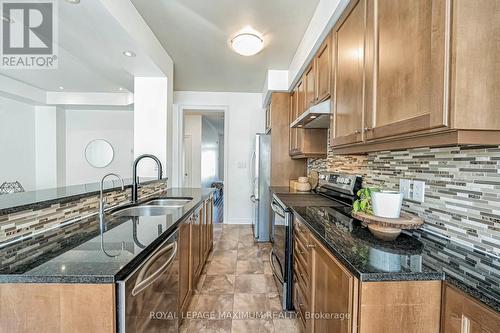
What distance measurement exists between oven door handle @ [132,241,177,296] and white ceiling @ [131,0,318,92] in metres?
1.99

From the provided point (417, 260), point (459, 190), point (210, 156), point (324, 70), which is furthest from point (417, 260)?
point (210, 156)

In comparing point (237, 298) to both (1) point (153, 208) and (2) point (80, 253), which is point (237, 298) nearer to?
(1) point (153, 208)

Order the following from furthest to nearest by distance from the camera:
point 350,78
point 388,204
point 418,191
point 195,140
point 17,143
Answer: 1. point 195,140
2. point 17,143
3. point 350,78
4. point 418,191
5. point 388,204

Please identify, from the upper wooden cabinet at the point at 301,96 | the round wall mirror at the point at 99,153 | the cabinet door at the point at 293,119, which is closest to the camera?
the upper wooden cabinet at the point at 301,96

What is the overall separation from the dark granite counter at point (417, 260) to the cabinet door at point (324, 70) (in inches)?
47.3

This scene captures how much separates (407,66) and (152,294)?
4.85 ft

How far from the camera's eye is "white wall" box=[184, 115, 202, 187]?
632 cm

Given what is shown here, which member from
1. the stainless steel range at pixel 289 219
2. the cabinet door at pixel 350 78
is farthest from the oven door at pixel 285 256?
the cabinet door at pixel 350 78

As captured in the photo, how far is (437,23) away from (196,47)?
2.59m

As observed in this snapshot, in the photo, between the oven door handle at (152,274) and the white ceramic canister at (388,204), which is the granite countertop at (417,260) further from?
the oven door handle at (152,274)

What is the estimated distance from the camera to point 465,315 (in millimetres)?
710

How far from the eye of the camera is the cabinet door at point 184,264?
164 cm

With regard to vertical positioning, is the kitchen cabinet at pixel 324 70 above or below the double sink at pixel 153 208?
above

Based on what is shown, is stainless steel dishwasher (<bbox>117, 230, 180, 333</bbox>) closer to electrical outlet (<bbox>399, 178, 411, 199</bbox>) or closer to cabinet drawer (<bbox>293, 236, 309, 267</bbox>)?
cabinet drawer (<bbox>293, 236, 309, 267</bbox>)
